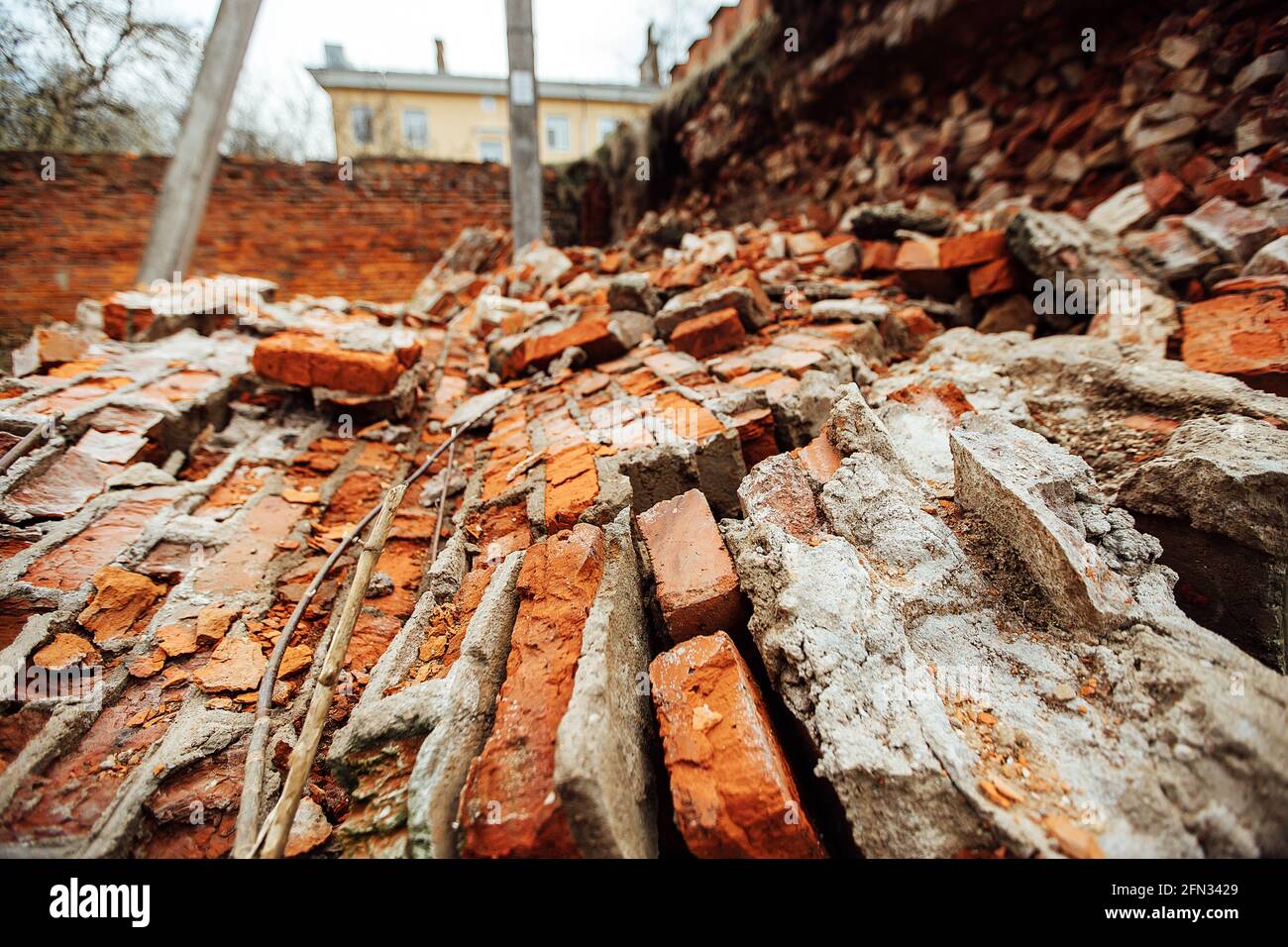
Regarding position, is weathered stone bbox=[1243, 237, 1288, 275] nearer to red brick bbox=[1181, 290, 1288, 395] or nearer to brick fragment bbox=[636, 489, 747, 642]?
red brick bbox=[1181, 290, 1288, 395]

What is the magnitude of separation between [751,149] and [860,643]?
6311 millimetres

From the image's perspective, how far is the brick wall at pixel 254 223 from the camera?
660 cm

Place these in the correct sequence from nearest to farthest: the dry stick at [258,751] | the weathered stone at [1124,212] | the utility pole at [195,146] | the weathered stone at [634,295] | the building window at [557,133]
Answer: the dry stick at [258,751]
the weathered stone at [1124,212]
the weathered stone at [634,295]
the utility pole at [195,146]
the building window at [557,133]

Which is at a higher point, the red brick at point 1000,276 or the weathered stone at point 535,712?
the red brick at point 1000,276

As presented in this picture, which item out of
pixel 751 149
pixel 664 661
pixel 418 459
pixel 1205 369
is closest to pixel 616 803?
pixel 664 661

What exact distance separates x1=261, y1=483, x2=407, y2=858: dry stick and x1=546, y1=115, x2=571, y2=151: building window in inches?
847

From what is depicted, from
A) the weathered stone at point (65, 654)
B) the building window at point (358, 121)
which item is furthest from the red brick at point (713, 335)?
the building window at point (358, 121)

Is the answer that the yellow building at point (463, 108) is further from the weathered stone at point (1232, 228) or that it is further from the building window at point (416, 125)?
the weathered stone at point (1232, 228)

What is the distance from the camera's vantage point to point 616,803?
0.85 metres

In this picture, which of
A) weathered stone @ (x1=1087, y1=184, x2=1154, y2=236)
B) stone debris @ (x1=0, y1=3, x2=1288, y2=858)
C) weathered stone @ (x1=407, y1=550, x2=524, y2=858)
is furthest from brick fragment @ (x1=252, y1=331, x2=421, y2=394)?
weathered stone @ (x1=1087, y1=184, x2=1154, y2=236)

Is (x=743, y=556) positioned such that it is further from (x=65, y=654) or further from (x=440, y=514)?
(x=65, y=654)

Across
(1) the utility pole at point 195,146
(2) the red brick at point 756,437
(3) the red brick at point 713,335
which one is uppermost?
(1) the utility pole at point 195,146

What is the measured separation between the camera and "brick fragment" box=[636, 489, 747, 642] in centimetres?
122

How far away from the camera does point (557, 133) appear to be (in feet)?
62.5
